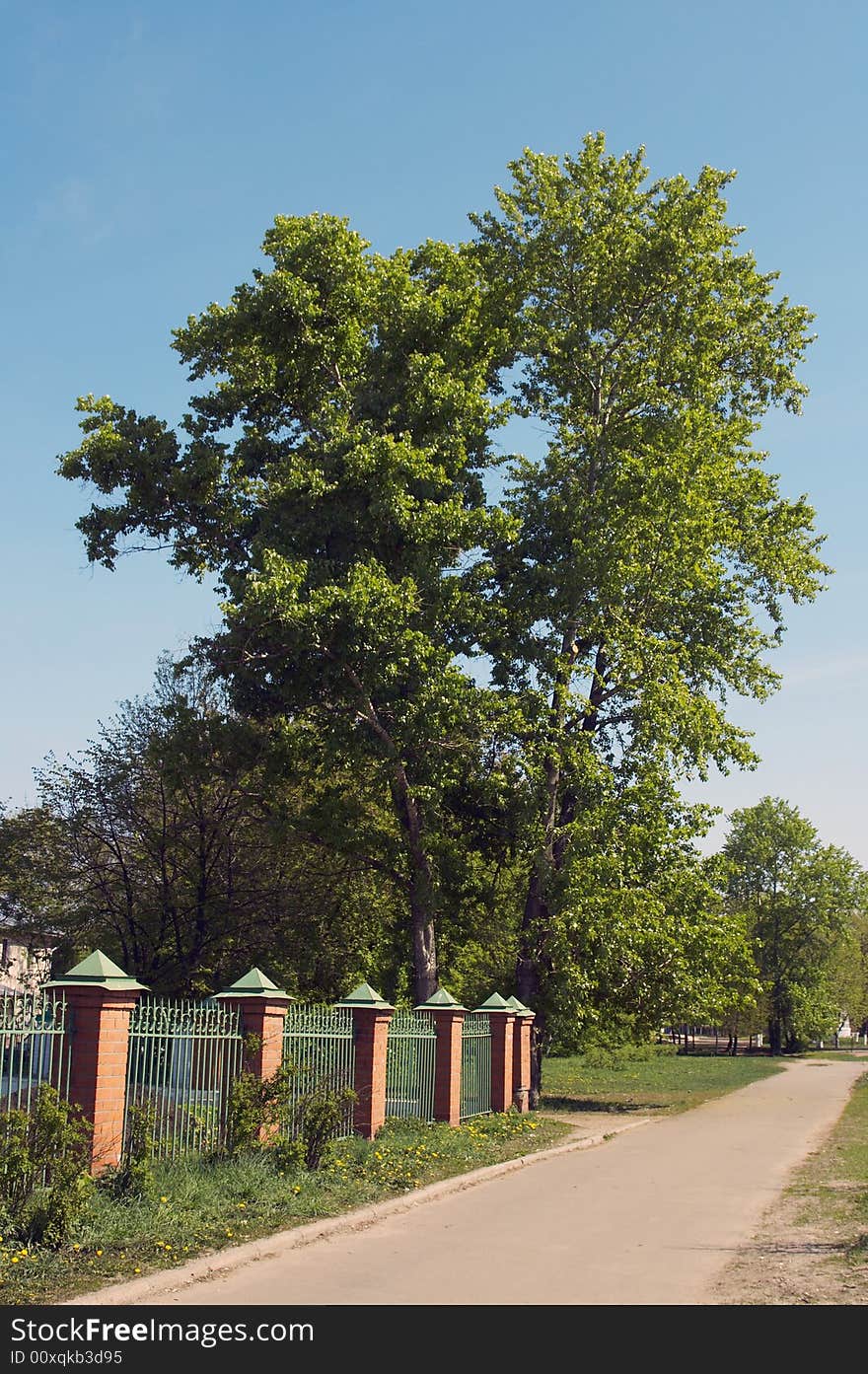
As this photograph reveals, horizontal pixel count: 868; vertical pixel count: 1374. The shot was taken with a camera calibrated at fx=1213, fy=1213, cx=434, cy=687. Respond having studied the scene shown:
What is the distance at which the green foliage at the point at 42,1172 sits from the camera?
8.73 metres

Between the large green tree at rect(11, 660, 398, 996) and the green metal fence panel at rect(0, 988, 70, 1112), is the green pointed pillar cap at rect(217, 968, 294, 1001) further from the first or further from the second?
the large green tree at rect(11, 660, 398, 996)

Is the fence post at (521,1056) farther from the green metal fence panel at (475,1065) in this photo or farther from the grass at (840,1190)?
the grass at (840,1190)

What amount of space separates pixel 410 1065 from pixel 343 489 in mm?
10695

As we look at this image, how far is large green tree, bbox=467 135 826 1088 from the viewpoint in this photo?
24.5 metres

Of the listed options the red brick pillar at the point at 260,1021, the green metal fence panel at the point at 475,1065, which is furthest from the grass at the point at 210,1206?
the green metal fence panel at the point at 475,1065

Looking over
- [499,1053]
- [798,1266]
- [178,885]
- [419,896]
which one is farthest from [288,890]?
[798,1266]

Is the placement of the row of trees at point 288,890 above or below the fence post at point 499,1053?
above

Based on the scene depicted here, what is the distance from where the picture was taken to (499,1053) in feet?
70.8

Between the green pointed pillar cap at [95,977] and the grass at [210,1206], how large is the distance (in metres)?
1.67

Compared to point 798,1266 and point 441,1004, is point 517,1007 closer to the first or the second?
point 441,1004

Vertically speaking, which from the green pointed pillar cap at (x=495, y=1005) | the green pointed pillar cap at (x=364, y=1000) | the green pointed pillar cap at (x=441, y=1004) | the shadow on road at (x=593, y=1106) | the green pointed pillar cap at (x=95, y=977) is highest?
the green pointed pillar cap at (x=95, y=977)

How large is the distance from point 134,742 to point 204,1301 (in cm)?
2476

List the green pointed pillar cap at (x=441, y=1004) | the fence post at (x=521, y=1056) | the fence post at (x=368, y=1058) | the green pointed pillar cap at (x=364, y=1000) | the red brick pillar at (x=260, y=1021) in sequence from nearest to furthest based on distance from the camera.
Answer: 1. the red brick pillar at (x=260, y=1021)
2. the fence post at (x=368, y=1058)
3. the green pointed pillar cap at (x=364, y=1000)
4. the green pointed pillar cap at (x=441, y=1004)
5. the fence post at (x=521, y=1056)

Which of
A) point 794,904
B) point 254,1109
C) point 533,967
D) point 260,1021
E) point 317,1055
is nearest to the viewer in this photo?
point 254,1109
